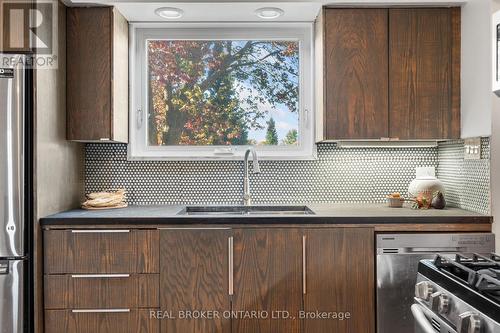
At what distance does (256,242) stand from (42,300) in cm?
117

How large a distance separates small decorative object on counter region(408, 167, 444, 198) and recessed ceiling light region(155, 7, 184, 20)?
1.84 meters

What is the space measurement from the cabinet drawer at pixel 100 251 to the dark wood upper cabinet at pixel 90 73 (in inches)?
24.7

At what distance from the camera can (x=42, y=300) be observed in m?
2.20

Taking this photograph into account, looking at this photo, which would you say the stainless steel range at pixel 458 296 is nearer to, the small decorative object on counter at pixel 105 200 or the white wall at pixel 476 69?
the white wall at pixel 476 69

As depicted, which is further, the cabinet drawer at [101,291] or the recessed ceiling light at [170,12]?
the recessed ceiling light at [170,12]

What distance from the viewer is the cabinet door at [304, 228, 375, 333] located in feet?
7.29

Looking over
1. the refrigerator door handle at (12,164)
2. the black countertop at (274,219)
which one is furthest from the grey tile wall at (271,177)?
the refrigerator door handle at (12,164)

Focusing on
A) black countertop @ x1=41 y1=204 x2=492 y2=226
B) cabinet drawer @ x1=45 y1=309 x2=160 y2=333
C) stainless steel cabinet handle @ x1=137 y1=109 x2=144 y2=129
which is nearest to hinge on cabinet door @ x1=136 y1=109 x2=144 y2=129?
stainless steel cabinet handle @ x1=137 y1=109 x2=144 y2=129

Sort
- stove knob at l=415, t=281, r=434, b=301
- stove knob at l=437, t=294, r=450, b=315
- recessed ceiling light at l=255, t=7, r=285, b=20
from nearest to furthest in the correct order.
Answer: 1. stove knob at l=437, t=294, r=450, b=315
2. stove knob at l=415, t=281, r=434, b=301
3. recessed ceiling light at l=255, t=7, r=285, b=20

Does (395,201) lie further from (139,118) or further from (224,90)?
(139,118)

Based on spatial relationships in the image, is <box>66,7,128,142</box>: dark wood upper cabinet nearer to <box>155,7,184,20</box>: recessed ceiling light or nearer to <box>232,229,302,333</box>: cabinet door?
<box>155,7,184,20</box>: recessed ceiling light

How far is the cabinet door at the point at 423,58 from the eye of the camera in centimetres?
250

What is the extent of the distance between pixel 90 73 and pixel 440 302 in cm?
221

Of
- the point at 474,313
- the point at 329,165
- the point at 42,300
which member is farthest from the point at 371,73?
the point at 42,300
